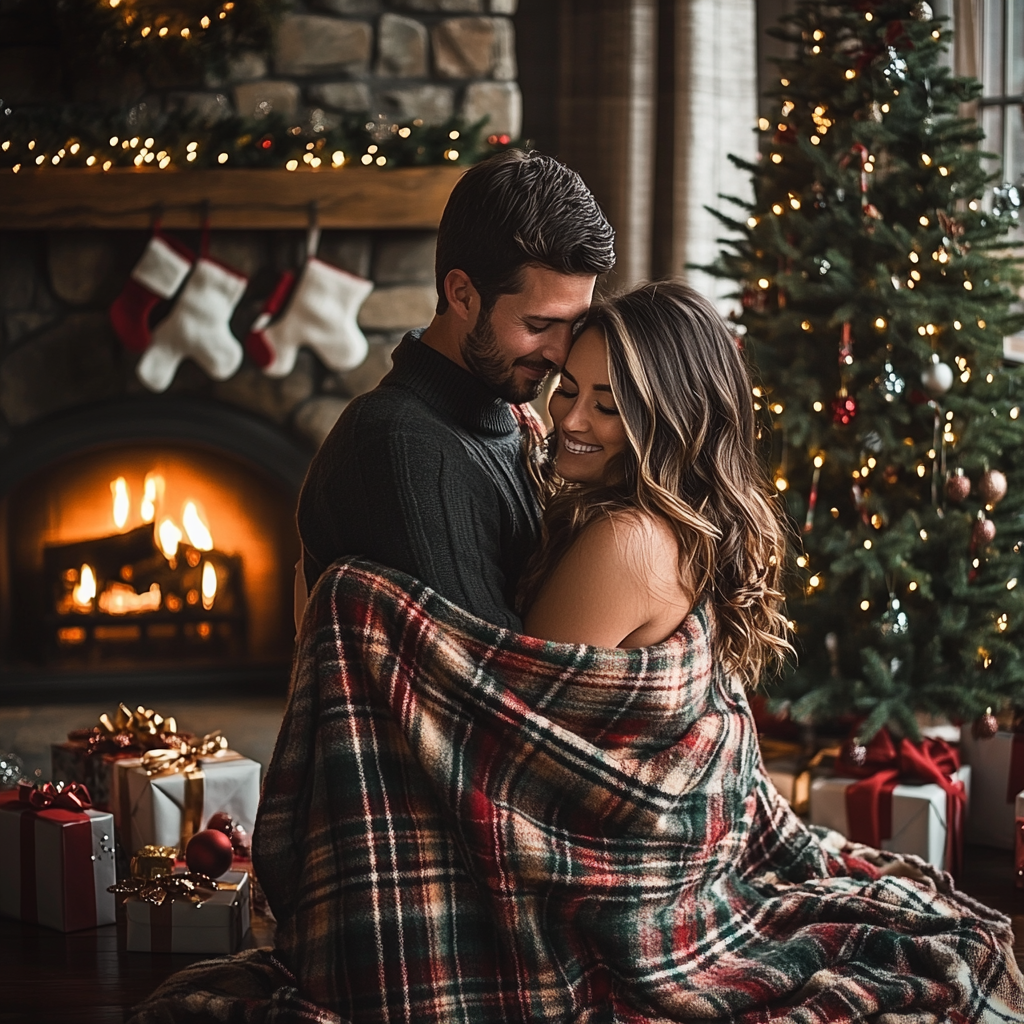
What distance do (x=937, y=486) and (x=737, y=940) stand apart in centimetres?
121

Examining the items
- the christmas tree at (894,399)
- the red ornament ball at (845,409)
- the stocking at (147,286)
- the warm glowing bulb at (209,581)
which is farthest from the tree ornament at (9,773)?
the red ornament ball at (845,409)

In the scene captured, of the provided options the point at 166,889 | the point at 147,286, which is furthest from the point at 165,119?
the point at 166,889

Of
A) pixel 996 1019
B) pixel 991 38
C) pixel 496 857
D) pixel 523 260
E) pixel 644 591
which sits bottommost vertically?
pixel 996 1019

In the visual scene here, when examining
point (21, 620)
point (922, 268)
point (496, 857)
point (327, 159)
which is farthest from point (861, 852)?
point (21, 620)

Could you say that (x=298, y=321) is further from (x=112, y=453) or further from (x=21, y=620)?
(x=21, y=620)

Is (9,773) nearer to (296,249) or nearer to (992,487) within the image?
(296,249)

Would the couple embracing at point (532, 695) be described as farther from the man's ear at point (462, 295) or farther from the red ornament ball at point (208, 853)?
the red ornament ball at point (208, 853)

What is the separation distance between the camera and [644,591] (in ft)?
5.62

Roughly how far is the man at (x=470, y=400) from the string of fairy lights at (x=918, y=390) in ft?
3.05

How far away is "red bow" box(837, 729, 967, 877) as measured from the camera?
2621 mm

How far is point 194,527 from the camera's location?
361 centimetres

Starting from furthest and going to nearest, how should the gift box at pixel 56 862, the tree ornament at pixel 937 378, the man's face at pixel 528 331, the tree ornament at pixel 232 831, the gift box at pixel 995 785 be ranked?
the gift box at pixel 995 785
the tree ornament at pixel 937 378
the tree ornament at pixel 232 831
the gift box at pixel 56 862
the man's face at pixel 528 331

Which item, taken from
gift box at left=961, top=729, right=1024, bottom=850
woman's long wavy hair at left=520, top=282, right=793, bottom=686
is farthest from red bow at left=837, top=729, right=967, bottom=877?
woman's long wavy hair at left=520, top=282, right=793, bottom=686

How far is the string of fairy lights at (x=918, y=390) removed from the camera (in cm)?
264
